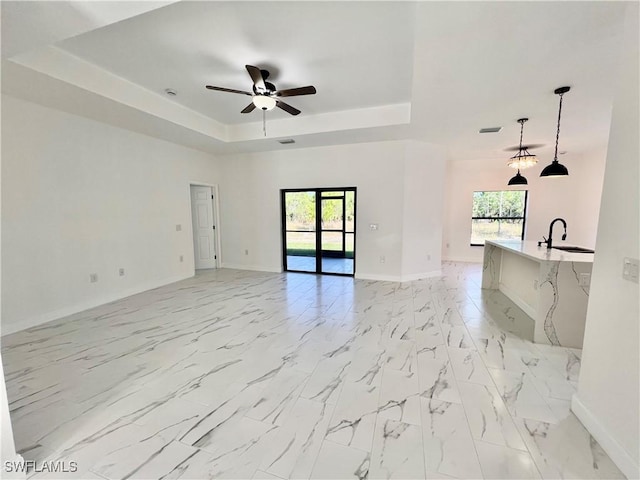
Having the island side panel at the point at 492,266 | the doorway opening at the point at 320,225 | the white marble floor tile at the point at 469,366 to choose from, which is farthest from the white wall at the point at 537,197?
the white marble floor tile at the point at 469,366

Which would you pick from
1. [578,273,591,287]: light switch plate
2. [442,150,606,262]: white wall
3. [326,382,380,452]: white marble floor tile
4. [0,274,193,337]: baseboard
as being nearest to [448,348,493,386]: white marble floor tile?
[326,382,380,452]: white marble floor tile

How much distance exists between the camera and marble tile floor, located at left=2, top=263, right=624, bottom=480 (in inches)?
59.7

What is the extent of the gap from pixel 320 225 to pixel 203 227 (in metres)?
2.97

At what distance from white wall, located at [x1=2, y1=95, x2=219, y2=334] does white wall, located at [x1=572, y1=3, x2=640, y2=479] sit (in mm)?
5647

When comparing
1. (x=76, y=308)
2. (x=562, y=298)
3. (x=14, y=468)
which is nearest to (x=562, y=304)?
(x=562, y=298)

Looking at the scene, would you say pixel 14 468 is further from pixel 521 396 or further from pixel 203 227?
pixel 203 227

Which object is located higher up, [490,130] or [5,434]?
[490,130]

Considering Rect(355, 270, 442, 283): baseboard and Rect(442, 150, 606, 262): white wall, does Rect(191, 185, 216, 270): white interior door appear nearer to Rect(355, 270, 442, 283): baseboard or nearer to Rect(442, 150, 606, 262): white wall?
Rect(355, 270, 442, 283): baseboard

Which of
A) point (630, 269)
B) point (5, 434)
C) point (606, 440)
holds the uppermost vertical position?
point (630, 269)

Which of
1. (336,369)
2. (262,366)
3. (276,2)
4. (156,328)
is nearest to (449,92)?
(276,2)

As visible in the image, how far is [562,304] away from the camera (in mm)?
2816

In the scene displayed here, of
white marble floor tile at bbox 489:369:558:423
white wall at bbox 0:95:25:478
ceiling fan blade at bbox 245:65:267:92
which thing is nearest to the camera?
white wall at bbox 0:95:25:478

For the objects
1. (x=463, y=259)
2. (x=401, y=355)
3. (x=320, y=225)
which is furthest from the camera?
(x=463, y=259)

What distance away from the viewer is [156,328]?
129 inches
